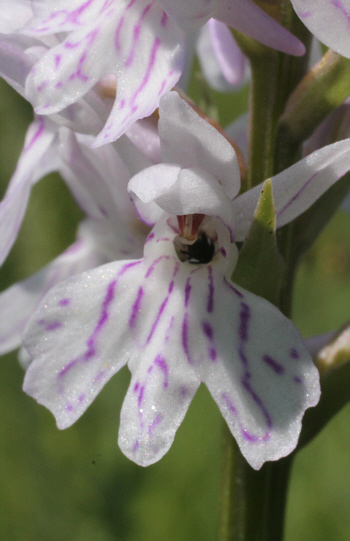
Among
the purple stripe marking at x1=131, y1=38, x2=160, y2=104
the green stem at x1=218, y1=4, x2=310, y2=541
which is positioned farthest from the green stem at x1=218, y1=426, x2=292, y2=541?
the purple stripe marking at x1=131, y1=38, x2=160, y2=104

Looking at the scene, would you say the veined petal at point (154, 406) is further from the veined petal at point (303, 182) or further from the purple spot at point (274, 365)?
the veined petal at point (303, 182)

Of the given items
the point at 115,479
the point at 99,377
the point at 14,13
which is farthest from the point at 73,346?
the point at 115,479

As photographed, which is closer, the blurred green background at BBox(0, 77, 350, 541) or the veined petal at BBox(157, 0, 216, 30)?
the veined petal at BBox(157, 0, 216, 30)

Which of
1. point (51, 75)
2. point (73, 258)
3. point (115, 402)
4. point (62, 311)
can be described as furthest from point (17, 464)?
point (51, 75)

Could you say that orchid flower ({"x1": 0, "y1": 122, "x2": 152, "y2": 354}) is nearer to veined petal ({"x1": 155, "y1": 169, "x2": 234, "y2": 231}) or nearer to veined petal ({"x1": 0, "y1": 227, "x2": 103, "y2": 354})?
veined petal ({"x1": 0, "y1": 227, "x2": 103, "y2": 354})

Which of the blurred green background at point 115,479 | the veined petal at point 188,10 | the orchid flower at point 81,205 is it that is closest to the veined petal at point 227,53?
the orchid flower at point 81,205
